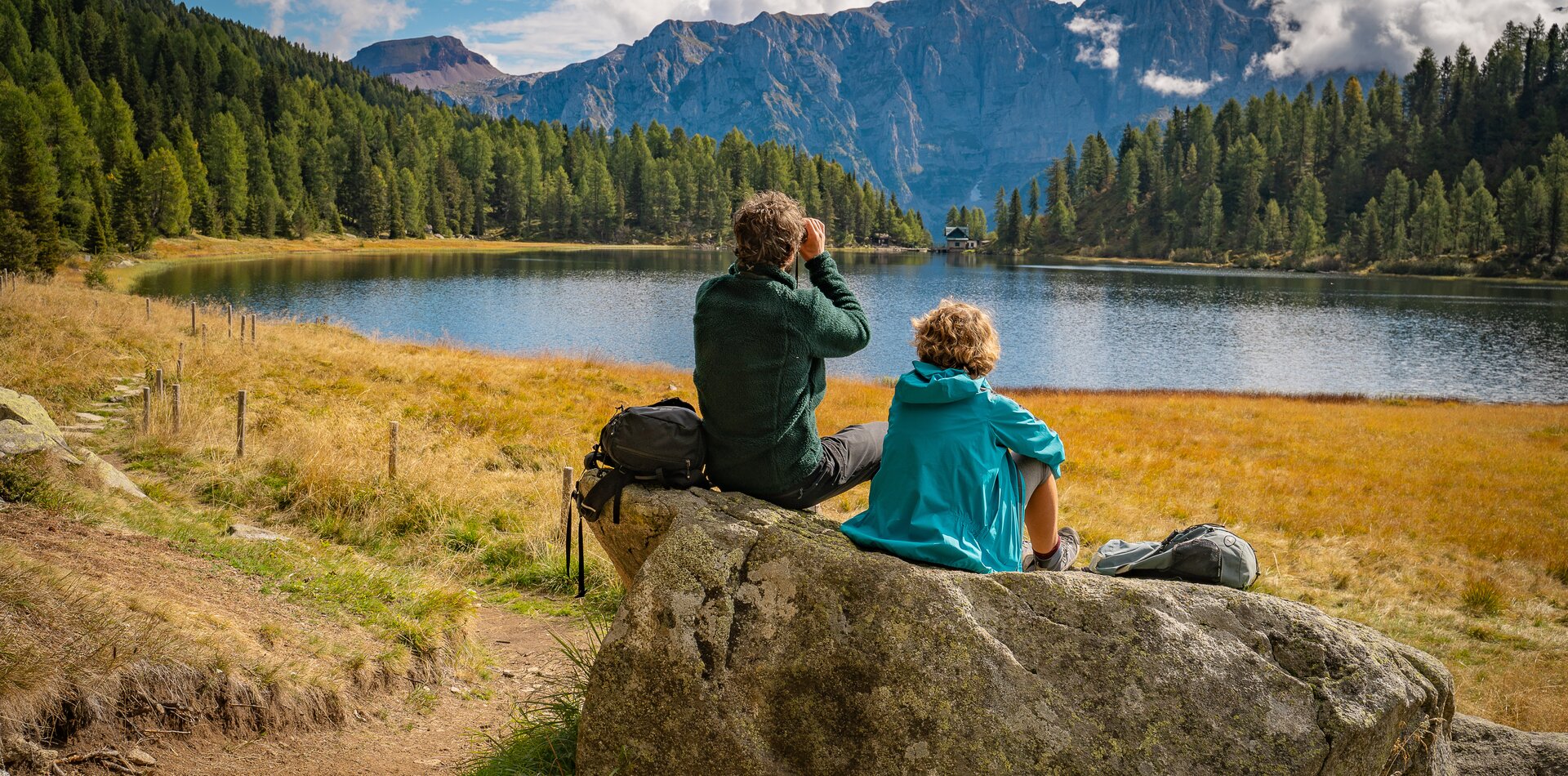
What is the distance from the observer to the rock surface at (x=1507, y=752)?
443cm

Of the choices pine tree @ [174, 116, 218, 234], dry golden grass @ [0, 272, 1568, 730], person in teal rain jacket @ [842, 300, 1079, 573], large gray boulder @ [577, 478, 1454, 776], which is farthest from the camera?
pine tree @ [174, 116, 218, 234]

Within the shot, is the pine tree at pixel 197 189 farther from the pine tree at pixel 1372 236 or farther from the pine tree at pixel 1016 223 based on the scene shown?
the pine tree at pixel 1372 236

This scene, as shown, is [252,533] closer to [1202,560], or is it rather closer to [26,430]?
[26,430]

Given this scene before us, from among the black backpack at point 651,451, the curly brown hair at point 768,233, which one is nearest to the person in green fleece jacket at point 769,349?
the curly brown hair at point 768,233

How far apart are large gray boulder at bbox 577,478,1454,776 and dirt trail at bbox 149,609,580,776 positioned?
5.14 ft

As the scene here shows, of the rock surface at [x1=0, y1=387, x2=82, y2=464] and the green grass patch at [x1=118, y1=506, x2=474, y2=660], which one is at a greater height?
the rock surface at [x1=0, y1=387, x2=82, y2=464]

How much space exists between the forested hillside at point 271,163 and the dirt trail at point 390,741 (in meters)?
45.8

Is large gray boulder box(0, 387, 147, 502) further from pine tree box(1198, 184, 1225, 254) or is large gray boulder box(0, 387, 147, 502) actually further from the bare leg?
pine tree box(1198, 184, 1225, 254)

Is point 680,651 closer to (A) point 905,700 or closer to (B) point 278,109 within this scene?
(A) point 905,700

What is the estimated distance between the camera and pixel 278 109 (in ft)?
462

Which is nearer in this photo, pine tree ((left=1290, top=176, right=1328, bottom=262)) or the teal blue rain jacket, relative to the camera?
the teal blue rain jacket

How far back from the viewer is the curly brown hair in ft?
14.5

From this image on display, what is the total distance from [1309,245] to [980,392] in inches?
5628

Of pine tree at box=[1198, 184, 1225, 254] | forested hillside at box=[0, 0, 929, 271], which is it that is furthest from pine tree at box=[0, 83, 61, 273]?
pine tree at box=[1198, 184, 1225, 254]
